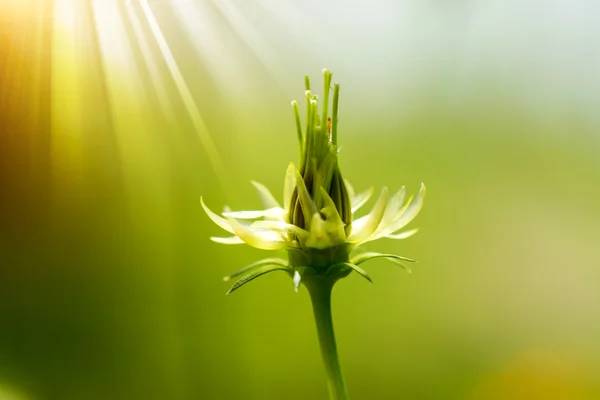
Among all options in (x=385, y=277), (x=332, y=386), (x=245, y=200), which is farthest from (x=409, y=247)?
(x=332, y=386)

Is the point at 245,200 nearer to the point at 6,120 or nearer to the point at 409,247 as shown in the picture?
the point at 409,247

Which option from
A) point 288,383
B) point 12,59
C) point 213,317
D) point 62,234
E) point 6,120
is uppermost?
point 12,59

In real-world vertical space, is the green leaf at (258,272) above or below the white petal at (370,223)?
below

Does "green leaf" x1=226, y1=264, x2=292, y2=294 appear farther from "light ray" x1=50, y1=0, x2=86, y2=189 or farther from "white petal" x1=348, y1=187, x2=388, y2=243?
"light ray" x1=50, y1=0, x2=86, y2=189

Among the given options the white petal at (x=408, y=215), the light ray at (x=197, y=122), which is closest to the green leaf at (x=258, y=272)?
the white petal at (x=408, y=215)

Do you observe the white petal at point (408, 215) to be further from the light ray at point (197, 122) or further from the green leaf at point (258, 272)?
the light ray at point (197, 122)
